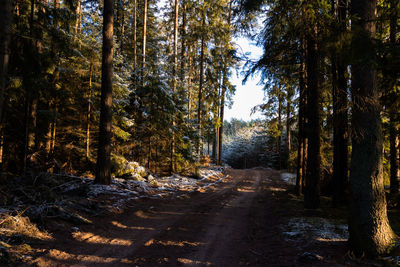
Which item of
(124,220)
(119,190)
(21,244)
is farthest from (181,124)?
(21,244)

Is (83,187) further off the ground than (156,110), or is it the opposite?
(156,110)

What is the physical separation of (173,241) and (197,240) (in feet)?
2.05

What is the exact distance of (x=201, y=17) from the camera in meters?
20.9

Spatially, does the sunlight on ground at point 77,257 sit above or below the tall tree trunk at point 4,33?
below

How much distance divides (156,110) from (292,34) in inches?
393

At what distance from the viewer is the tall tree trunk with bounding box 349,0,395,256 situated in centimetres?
434

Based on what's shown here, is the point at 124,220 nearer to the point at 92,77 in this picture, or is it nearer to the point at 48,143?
the point at 48,143

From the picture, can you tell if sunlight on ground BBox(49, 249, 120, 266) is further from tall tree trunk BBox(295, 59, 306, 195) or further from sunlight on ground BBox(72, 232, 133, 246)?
tall tree trunk BBox(295, 59, 306, 195)

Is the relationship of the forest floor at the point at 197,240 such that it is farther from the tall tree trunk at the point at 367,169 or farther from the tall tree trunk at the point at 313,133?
the tall tree trunk at the point at 313,133

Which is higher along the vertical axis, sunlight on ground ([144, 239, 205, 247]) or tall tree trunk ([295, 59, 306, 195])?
tall tree trunk ([295, 59, 306, 195])

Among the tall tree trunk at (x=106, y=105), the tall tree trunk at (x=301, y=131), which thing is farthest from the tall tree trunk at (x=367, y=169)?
the tall tree trunk at (x=106, y=105)

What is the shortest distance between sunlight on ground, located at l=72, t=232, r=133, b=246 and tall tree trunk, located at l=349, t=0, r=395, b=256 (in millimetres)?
4966

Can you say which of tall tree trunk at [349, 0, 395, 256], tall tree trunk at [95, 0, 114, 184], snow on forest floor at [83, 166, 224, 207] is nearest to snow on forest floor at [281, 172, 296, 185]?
snow on forest floor at [83, 166, 224, 207]

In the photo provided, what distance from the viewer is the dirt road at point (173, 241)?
14.1 feet
